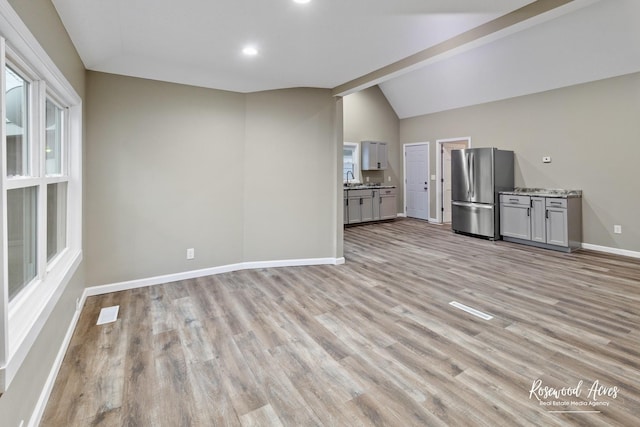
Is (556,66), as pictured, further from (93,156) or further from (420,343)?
(93,156)

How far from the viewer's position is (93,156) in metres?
3.35

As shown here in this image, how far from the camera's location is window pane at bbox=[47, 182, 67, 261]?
2.48 metres

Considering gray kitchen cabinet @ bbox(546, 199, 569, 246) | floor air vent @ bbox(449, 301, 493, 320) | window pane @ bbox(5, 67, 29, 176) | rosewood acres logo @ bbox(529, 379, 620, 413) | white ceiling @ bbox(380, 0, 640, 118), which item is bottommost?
rosewood acres logo @ bbox(529, 379, 620, 413)

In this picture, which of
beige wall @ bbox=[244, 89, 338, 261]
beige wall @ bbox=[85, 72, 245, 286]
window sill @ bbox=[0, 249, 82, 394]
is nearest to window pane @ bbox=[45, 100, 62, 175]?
beige wall @ bbox=[85, 72, 245, 286]

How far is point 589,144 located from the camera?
529 centimetres

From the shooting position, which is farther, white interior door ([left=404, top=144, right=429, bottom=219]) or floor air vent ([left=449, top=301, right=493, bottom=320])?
white interior door ([left=404, top=144, right=429, bottom=219])

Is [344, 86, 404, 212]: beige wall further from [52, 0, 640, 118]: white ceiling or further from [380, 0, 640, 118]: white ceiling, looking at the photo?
[52, 0, 640, 118]: white ceiling

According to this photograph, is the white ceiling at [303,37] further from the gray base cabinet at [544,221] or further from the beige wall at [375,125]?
→ the beige wall at [375,125]

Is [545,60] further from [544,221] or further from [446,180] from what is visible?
[446,180]

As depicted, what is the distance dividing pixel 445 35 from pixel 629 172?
4.25 meters

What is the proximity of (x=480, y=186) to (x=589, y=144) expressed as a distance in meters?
1.75

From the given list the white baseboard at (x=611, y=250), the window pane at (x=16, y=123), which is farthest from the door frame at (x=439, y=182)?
the window pane at (x=16, y=123)

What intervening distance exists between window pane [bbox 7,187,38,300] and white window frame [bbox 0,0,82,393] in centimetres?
4

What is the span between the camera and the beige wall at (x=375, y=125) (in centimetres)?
831
